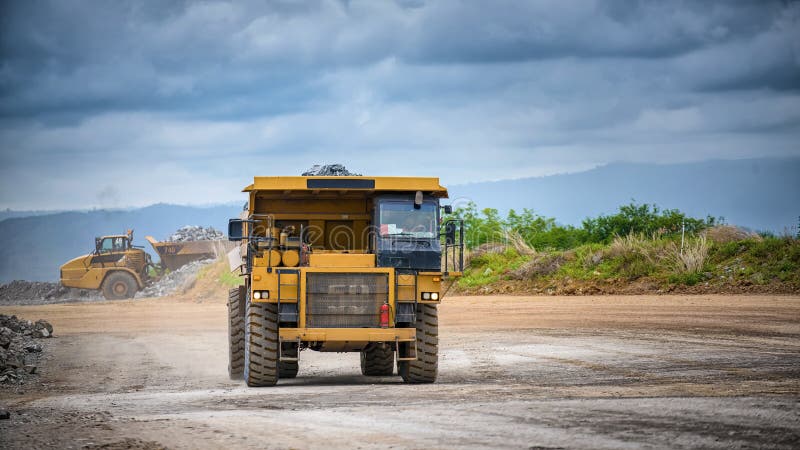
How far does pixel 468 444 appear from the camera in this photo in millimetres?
10531

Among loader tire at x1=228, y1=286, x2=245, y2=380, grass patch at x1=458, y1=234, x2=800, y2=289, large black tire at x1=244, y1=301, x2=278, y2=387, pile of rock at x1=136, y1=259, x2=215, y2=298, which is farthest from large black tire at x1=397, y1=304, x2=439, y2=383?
pile of rock at x1=136, y1=259, x2=215, y2=298

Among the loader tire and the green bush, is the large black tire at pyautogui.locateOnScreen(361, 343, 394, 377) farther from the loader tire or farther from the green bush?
the green bush

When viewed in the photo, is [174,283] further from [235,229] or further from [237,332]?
[235,229]

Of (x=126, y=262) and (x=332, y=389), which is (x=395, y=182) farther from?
(x=126, y=262)

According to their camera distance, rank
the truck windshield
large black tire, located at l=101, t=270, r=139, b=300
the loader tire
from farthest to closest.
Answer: large black tire, located at l=101, t=270, r=139, b=300 → the loader tire → the truck windshield

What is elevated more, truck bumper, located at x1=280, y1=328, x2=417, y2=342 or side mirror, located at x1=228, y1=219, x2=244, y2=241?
side mirror, located at x1=228, y1=219, x2=244, y2=241

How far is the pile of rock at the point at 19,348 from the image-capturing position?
21598mm

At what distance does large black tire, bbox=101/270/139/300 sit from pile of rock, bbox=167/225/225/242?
1076 cm

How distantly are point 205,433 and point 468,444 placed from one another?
2.97 m

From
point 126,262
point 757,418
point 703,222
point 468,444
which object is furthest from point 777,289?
point 126,262

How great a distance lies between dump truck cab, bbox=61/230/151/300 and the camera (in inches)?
2307

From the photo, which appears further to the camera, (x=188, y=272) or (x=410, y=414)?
(x=188, y=272)

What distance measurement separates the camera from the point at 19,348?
2700 cm

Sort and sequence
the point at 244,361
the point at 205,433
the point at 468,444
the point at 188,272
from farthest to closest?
the point at 188,272 < the point at 244,361 < the point at 205,433 < the point at 468,444
